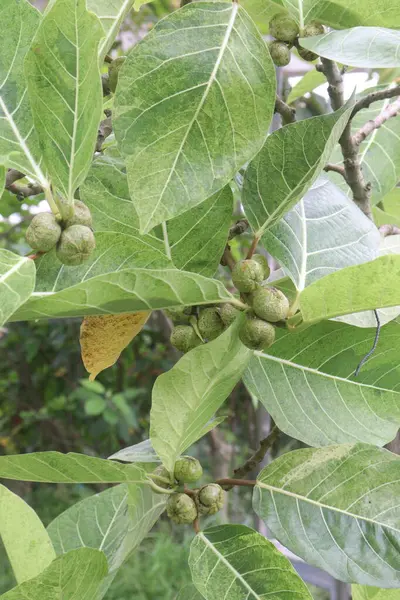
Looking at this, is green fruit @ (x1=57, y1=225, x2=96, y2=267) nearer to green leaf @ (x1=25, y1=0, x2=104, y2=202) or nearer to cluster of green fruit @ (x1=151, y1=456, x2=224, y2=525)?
green leaf @ (x1=25, y1=0, x2=104, y2=202)

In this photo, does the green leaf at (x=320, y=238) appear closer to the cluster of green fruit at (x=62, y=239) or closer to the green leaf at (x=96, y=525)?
the cluster of green fruit at (x=62, y=239)

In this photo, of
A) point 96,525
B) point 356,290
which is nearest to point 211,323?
point 356,290

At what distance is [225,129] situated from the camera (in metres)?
0.48

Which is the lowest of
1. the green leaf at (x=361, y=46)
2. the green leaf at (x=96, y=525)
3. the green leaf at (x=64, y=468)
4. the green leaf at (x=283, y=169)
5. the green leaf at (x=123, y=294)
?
the green leaf at (x=96, y=525)

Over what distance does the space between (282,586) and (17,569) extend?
0.24 metres

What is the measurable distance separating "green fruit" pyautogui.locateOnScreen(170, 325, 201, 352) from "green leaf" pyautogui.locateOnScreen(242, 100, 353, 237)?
9 cm

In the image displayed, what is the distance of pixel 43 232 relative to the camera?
0.46 m

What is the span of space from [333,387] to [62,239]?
28cm

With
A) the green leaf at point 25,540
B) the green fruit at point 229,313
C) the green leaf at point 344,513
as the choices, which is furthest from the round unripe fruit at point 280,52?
the green leaf at point 25,540

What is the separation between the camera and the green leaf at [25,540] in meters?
0.65

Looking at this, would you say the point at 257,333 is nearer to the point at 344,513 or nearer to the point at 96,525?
the point at 344,513

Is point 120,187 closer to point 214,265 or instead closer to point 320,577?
point 214,265

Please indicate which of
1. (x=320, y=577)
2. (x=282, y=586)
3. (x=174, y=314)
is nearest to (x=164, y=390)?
(x=174, y=314)

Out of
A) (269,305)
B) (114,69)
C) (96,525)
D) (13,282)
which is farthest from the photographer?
(96,525)
